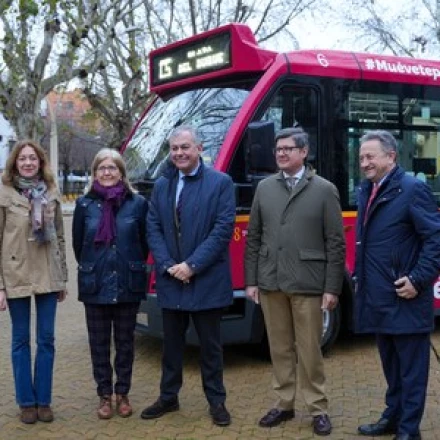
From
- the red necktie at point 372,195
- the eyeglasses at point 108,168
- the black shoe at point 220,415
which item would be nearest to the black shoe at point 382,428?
the black shoe at point 220,415

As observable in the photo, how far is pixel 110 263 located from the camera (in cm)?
438

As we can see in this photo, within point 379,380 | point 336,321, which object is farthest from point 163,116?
point 379,380

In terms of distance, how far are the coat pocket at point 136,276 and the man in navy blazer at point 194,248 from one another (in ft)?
0.39

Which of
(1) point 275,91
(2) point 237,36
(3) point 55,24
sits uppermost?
(3) point 55,24

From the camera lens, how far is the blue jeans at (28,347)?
14.4 ft

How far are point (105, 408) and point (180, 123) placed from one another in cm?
258

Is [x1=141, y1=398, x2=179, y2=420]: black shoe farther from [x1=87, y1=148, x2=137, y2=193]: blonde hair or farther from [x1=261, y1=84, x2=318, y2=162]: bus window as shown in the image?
[x1=261, y1=84, x2=318, y2=162]: bus window

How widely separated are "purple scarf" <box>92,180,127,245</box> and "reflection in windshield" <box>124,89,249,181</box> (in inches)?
48.5

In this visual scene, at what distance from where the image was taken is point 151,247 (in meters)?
4.31

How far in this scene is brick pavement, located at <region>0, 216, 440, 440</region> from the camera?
4.31 metres

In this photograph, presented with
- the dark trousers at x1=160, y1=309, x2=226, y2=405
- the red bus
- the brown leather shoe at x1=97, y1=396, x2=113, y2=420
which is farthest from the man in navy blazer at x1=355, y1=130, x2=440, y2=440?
the brown leather shoe at x1=97, y1=396, x2=113, y2=420

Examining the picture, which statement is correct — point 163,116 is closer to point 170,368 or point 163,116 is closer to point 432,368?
point 170,368

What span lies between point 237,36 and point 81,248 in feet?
7.46

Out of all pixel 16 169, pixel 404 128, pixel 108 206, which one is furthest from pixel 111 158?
pixel 404 128
